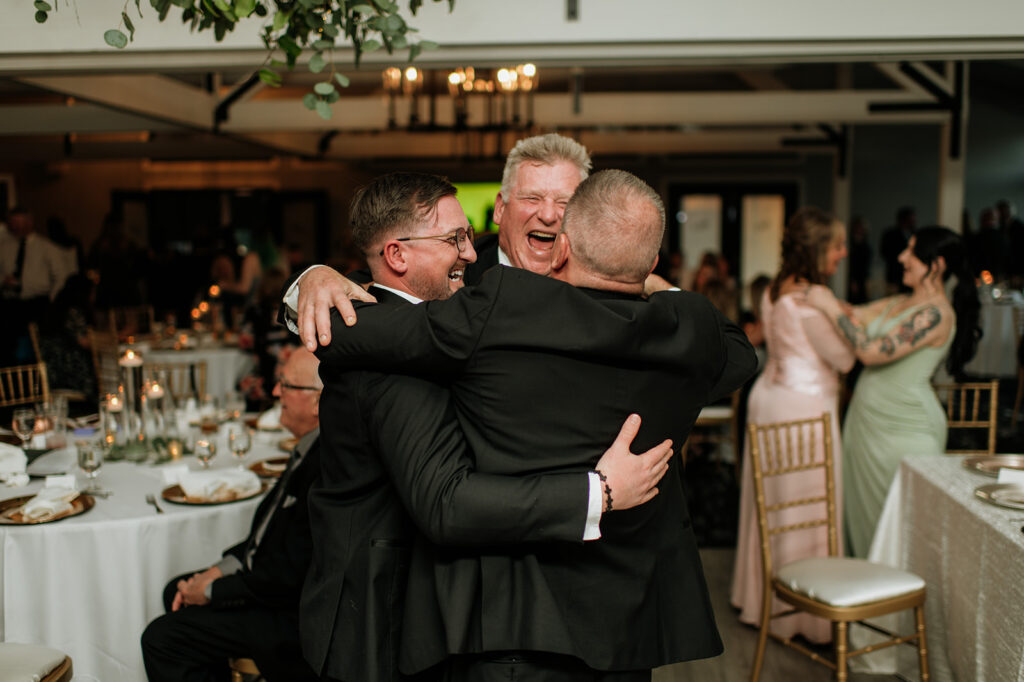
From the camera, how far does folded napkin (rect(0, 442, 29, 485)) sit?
2934 millimetres

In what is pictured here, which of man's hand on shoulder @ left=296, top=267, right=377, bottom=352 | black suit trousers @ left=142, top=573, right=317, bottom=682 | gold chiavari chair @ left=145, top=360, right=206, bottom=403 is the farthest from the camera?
gold chiavari chair @ left=145, top=360, right=206, bottom=403

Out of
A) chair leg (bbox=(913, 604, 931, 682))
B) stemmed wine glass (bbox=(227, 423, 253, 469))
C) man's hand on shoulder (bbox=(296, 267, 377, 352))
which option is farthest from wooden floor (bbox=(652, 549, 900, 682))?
man's hand on shoulder (bbox=(296, 267, 377, 352))

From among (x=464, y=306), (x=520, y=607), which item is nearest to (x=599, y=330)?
(x=464, y=306)

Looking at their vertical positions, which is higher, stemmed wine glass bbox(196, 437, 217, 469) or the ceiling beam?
the ceiling beam

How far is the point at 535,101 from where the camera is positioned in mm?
8930

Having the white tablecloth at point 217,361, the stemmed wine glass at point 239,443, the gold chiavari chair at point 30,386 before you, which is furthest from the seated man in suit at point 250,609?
the white tablecloth at point 217,361

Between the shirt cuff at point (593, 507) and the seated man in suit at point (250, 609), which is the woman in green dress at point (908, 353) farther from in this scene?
the shirt cuff at point (593, 507)

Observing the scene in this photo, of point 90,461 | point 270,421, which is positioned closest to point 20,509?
point 90,461

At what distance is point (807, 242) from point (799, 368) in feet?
1.83

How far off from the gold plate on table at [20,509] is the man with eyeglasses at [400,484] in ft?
4.05

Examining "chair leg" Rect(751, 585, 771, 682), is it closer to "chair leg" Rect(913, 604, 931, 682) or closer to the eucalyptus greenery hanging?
"chair leg" Rect(913, 604, 931, 682)

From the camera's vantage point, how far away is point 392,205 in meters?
1.73

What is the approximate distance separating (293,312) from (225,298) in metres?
7.05

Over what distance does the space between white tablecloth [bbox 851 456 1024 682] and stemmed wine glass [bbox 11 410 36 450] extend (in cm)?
329
